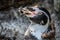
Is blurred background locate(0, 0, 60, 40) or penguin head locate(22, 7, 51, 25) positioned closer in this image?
penguin head locate(22, 7, 51, 25)

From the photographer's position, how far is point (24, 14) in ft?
3.91

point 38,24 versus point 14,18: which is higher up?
point 14,18

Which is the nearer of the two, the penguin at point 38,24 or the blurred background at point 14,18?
the penguin at point 38,24

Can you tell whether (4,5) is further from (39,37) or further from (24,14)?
(39,37)

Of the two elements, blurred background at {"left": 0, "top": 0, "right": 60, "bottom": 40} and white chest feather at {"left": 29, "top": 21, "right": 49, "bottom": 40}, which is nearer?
white chest feather at {"left": 29, "top": 21, "right": 49, "bottom": 40}

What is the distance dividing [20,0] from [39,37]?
49 cm

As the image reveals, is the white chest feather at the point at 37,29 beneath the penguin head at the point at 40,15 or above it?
beneath

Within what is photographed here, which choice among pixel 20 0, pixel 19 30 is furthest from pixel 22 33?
pixel 20 0

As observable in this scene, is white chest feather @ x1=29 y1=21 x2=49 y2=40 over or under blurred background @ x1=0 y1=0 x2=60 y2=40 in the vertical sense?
under

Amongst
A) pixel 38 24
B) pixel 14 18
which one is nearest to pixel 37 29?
pixel 38 24

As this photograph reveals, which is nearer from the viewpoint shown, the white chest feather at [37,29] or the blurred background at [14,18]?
the white chest feather at [37,29]

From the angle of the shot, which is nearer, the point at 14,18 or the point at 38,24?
the point at 38,24

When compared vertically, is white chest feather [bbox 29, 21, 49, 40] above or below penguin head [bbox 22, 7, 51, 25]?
below

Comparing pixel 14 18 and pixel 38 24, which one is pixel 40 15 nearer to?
pixel 38 24
